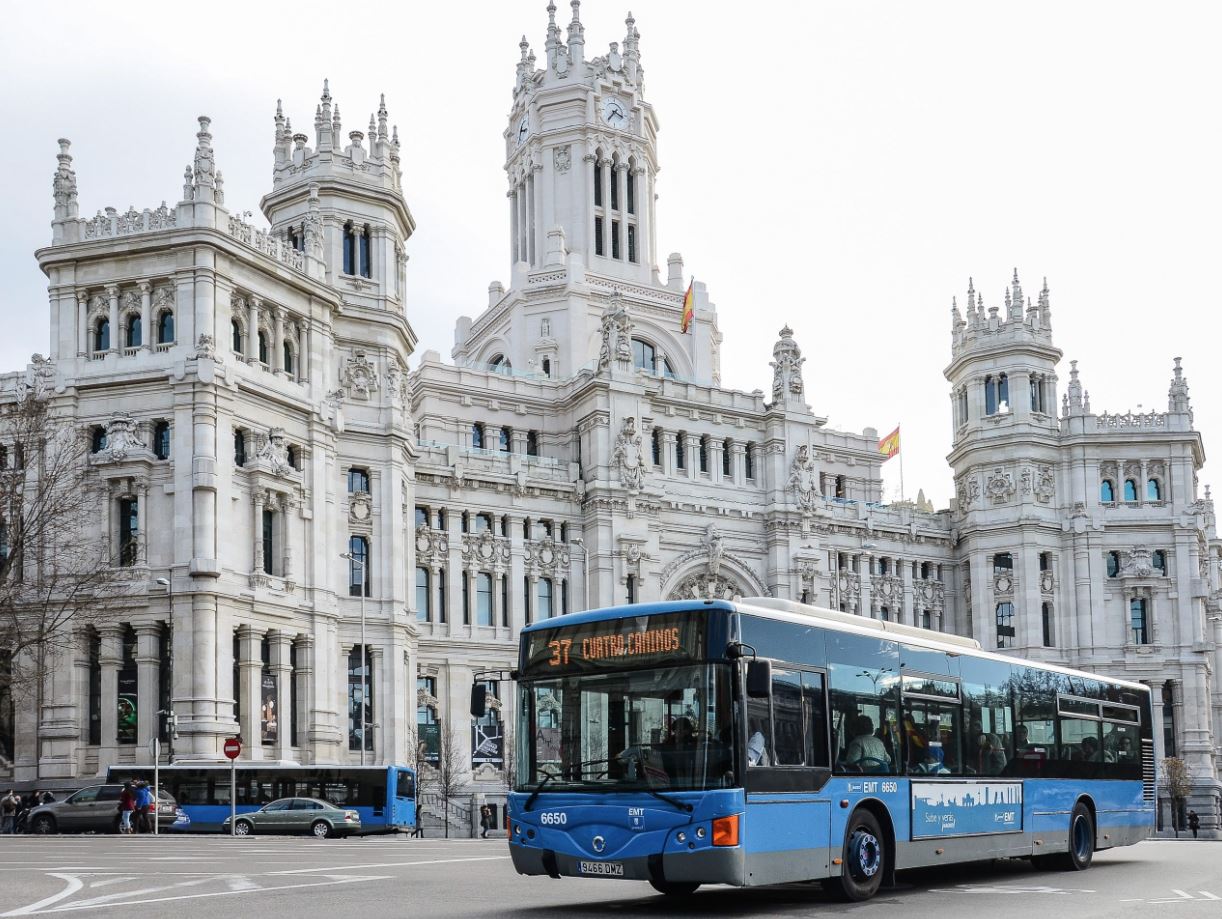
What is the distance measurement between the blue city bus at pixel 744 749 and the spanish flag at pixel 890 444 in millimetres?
68482

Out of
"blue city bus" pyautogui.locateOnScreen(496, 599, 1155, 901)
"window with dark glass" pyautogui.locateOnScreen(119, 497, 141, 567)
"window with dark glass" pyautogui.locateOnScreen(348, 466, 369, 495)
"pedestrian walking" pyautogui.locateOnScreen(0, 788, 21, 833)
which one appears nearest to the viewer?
"blue city bus" pyautogui.locateOnScreen(496, 599, 1155, 901)

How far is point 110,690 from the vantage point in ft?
174

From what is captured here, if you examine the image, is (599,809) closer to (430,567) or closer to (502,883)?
(502,883)

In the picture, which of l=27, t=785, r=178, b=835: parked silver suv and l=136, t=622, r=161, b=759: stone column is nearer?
l=27, t=785, r=178, b=835: parked silver suv

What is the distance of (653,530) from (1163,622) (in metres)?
30.3

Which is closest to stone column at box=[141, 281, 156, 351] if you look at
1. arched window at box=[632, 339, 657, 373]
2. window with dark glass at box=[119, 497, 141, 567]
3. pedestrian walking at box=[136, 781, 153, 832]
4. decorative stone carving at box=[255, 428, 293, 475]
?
decorative stone carving at box=[255, 428, 293, 475]

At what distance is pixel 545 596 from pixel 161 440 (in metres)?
24.4

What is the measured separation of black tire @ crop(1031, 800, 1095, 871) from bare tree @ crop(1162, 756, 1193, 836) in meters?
60.4

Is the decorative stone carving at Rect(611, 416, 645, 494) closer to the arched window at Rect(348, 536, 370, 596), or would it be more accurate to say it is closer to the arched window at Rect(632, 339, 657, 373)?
the arched window at Rect(632, 339, 657, 373)

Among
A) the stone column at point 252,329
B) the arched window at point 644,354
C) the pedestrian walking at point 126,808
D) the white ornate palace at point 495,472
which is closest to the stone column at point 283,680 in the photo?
the white ornate palace at point 495,472

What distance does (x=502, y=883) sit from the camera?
22141 mm

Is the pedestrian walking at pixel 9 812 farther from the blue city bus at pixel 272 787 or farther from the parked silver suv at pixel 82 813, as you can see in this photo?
the blue city bus at pixel 272 787

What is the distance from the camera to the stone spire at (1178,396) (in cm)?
9012

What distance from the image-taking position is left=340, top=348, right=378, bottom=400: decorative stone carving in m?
62.4
